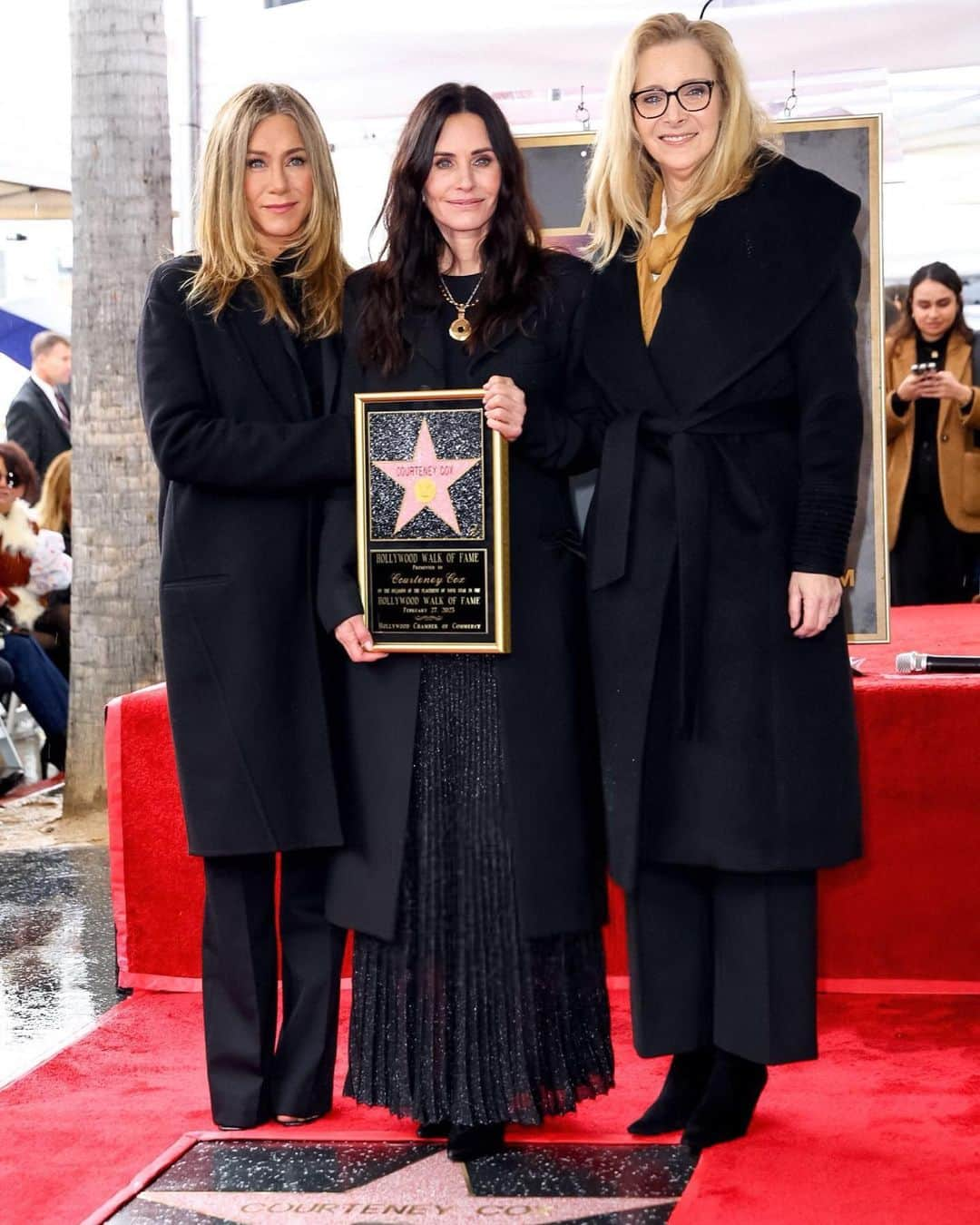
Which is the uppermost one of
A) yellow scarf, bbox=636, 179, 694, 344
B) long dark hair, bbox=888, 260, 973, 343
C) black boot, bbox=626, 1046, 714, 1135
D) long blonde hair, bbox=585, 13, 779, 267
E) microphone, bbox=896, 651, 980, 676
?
long dark hair, bbox=888, 260, 973, 343

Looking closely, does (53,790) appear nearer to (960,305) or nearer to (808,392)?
(960,305)

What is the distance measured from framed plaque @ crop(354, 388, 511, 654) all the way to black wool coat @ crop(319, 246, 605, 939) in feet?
0.31

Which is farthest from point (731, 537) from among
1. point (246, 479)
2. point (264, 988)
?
point (264, 988)

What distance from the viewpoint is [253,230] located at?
10.3ft

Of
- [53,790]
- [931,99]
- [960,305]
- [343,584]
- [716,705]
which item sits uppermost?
[931,99]

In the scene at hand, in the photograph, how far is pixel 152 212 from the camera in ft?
20.7

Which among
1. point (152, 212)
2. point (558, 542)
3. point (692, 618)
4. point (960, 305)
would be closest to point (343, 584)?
point (558, 542)

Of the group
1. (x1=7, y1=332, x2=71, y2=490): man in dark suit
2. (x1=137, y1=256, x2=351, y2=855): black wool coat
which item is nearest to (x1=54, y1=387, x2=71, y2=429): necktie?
(x1=7, y1=332, x2=71, y2=490): man in dark suit

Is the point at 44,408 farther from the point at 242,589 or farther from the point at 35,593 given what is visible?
the point at 242,589

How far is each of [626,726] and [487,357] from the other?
69cm

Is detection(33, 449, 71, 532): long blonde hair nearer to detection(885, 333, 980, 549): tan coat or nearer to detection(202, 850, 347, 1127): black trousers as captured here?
detection(885, 333, 980, 549): tan coat

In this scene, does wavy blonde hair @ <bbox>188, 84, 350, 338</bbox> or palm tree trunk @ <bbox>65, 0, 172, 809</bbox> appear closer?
wavy blonde hair @ <bbox>188, 84, 350, 338</bbox>

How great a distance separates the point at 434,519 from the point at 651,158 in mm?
801

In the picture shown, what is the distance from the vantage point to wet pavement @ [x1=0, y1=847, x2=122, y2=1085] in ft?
13.0
